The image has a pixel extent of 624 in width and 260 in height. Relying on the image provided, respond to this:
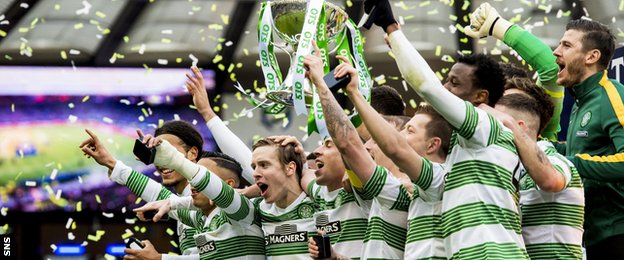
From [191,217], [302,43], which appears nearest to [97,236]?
[191,217]

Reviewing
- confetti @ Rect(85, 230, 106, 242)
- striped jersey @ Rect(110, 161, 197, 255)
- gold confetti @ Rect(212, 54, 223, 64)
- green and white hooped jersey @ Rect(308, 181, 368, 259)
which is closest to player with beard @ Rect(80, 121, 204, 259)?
striped jersey @ Rect(110, 161, 197, 255)

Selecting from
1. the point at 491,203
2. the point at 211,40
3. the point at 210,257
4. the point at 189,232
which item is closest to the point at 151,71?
the point at 211,40

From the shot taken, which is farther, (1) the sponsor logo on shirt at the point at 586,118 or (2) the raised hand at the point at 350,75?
(1) the sponsor logo on shirt at the point at 586,118

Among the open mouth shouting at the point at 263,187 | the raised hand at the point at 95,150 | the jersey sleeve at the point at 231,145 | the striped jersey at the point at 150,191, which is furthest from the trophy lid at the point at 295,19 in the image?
the striped jersey at the point at 150,191

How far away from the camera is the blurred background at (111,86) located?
32.8ft

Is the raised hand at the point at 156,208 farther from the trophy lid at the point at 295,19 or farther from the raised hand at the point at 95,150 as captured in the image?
the trophy lid at the point at 295,19

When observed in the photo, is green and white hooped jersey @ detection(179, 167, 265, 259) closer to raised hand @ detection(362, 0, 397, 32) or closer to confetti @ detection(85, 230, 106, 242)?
raised hand @ detection(362, 0, 397, 32)

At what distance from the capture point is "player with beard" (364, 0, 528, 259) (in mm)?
4234

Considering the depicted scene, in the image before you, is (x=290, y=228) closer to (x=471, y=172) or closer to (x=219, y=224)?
(x=219, y=224)

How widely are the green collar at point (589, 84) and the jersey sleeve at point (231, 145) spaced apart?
174 centimetres

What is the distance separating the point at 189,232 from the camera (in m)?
6.42

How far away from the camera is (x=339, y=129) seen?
4.64 metres

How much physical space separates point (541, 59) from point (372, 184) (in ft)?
3.54

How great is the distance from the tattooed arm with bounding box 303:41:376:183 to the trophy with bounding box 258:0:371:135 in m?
0.11
